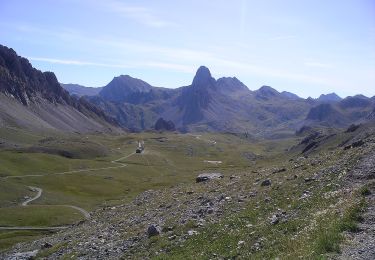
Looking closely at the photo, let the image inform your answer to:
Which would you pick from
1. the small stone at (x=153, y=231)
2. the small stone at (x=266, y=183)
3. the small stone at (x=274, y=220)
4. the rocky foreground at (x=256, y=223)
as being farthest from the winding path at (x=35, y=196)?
the small stone at (x=274, y=220)

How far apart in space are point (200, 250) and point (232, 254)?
2.95 m

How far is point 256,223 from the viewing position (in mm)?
28984

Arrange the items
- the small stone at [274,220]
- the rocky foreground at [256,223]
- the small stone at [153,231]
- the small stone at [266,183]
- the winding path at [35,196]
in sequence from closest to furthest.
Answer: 1. the rocky foreground at [256,223]
2. the small stone at [274,220]
3. the small stone at [153,231]
4. the small stone at [266,183]
5. the winding path at [35,196]

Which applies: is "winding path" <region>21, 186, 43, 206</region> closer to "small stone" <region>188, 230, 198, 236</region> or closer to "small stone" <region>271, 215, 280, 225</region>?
"small stone" <region>188, 230, 198, 236</region>

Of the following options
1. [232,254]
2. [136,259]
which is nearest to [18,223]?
[136,259]

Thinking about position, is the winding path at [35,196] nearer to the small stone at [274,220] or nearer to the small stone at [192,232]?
the small stone at [192,232]

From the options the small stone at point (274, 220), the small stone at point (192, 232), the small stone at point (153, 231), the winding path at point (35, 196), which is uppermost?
the small stone at point (274, 220)

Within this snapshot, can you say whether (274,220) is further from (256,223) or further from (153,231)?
(153,231)

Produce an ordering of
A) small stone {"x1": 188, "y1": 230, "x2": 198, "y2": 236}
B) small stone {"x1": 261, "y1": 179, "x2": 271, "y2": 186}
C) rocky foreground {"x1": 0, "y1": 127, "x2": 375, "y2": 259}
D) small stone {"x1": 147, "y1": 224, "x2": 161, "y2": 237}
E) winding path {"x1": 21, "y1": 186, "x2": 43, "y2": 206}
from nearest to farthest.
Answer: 1. rocky foreground {"x1": 0, "y1": 127, "x2": 375, "y2": 259}
2. small stone {"x1": 188, "y1": 230, "x2": 198, "y2": 236}
3. small stone {"x1": 147, "y1": 224, "x2": 161, "y2": 237}
4. small stone {"x1": 261, "y1": 179, "x2": 271, "y2": 186}
5. winding path {"x1": 21, "y1": 186, "x2": 43, "y2": 206}

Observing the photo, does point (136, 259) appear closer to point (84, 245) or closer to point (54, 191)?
point (84, 245)

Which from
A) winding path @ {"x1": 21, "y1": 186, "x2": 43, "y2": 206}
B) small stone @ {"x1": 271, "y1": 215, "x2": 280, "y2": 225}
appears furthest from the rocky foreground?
winding path @ {"x1": 21, "y1": 186, "x2": 43, "y2": 206}

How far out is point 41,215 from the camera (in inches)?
3674

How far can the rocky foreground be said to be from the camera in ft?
72.7

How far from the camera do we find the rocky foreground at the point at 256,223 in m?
22.2
